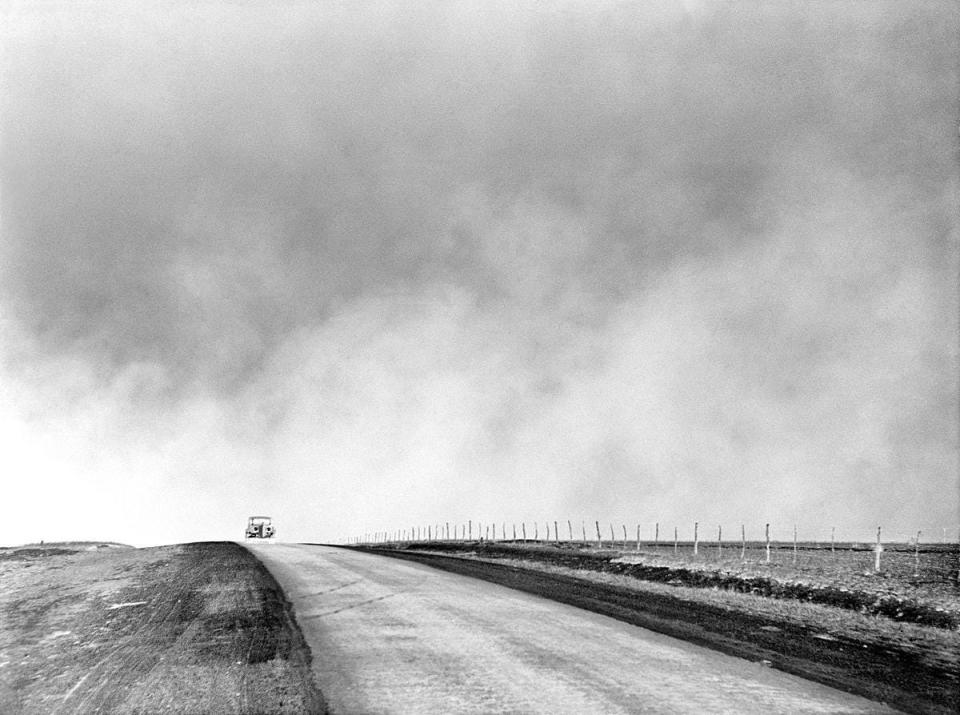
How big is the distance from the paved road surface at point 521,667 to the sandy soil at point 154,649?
48cm

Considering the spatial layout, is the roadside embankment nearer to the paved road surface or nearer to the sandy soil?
the paved road surface

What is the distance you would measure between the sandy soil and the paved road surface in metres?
0.48

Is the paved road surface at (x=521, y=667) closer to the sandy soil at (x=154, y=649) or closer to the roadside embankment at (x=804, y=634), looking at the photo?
the sandy soil at (x=154, y=649)

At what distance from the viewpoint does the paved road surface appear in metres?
5.91

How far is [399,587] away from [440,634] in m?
6.12

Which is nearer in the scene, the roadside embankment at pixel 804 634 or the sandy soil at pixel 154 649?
the sandy soil at pixel 154 649

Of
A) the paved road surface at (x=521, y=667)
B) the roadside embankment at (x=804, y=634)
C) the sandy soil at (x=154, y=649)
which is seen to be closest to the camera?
the paved road surface at (x=521, y=667)

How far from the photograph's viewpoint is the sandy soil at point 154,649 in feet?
19.9

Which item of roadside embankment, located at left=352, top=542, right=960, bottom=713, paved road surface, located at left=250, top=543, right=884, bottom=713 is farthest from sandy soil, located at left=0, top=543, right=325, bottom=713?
roadside embankment, located at left=352, top=542, right=960, bottom=713

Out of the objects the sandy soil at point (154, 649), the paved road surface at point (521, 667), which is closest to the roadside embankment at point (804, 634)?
the paved road surface at point (521, 667)

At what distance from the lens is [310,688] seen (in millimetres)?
6160

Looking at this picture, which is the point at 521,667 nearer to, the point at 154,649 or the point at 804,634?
the point at 154,649

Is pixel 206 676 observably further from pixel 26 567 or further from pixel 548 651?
pixel 26 567

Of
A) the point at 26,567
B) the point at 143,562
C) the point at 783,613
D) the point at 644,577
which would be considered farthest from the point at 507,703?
the point at 26,567
